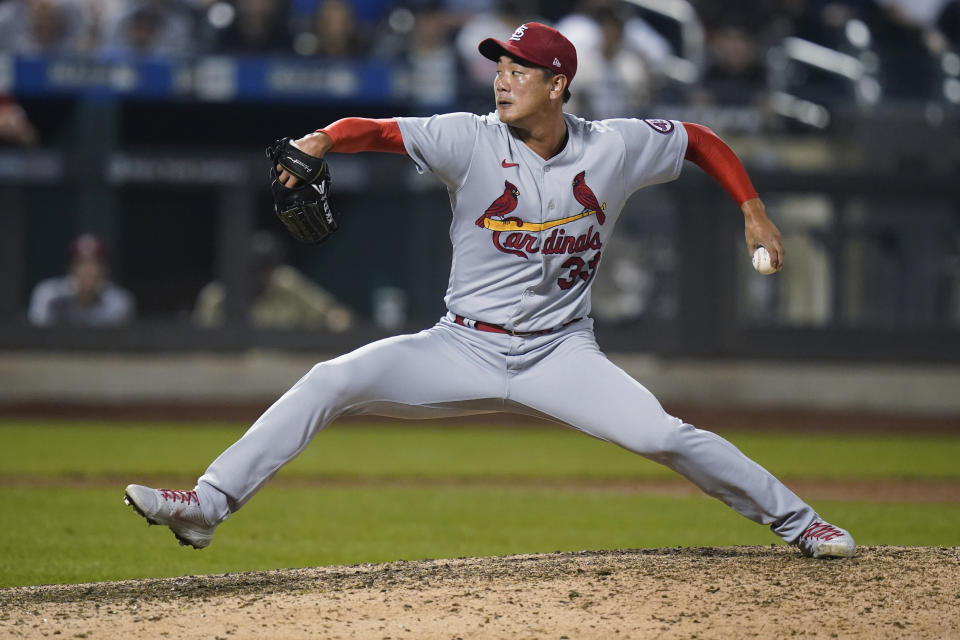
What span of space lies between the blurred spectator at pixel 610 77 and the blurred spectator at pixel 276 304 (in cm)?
270

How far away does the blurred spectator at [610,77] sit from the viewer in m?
11.1

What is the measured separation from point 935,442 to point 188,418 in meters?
6.03

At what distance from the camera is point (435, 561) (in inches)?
175

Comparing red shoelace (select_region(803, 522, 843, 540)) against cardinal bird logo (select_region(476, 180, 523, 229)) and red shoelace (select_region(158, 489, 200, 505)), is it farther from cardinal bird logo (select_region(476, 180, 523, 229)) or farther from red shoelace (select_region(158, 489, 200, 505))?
red shoelace (select_region(158, 489, 200, 505))

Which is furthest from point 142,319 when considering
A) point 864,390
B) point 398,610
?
point 398,610

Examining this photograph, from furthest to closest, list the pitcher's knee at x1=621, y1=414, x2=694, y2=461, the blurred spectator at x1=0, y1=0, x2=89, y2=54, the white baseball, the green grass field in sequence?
the blurred spectator at x1=0, y1=0, x2=89, y2=54, the green grass field, the white baseball, the pitcher's knee at x1=621, y1=414, x2=694, y2=461

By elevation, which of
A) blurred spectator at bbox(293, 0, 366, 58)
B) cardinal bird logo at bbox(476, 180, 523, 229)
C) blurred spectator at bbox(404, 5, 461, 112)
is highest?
blurred spectator at bbox(293, 0, 366, 58)

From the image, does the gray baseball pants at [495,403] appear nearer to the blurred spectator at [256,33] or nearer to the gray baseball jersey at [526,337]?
the gray baseball jersey at [526,337]

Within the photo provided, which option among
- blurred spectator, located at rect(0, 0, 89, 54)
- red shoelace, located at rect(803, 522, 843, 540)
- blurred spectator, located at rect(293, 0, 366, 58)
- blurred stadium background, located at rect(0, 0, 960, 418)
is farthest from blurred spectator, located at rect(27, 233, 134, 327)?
red shoelace, located at rect(803, 522, 843, 540)

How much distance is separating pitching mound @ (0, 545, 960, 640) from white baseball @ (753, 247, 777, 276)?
0.92 metres

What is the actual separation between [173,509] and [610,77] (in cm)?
836

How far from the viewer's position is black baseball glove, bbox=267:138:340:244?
12.4 feet

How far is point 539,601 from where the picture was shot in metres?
3.76

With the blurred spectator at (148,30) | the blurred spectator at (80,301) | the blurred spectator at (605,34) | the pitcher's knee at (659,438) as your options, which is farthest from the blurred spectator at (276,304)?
the pitcher's knee at (659,438)
